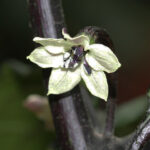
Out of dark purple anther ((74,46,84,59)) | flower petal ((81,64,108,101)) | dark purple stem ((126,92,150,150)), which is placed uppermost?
dark purple anther ((74,46,84,59))

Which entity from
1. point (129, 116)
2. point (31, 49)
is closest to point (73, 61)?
point (129, 116)

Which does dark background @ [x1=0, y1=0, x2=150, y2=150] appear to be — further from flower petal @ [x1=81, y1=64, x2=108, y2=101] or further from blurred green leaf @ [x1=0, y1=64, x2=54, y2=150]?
flower petal @ [x1=81, y1=64, x2=108, y2=101]

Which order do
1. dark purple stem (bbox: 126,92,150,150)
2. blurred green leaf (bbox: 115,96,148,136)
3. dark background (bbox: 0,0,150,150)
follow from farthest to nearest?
dark background (bbox: 0,0,150,150), blurred green leaf (bbox: 115,96,148,136), dark purple stem (bbox: 126,92,150,150)

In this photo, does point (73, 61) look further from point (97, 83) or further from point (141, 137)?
point (141, 137)

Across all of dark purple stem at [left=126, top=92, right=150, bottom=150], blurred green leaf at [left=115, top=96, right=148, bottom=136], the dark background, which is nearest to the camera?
dark purple stem at [left=126, top=92, right=150, bottom=150]

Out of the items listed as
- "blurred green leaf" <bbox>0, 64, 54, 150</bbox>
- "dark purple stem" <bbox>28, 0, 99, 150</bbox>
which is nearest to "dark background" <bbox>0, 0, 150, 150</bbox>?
"blurred green leaf" <bbox>0, 64, 54, 150</bbox>

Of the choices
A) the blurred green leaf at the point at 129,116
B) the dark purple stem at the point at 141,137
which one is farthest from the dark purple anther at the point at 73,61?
the blurred green leaf at the point at 129,116

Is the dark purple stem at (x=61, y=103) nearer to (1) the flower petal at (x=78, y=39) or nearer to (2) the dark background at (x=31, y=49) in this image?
(1) the flower petal at (x=78, y=39)
